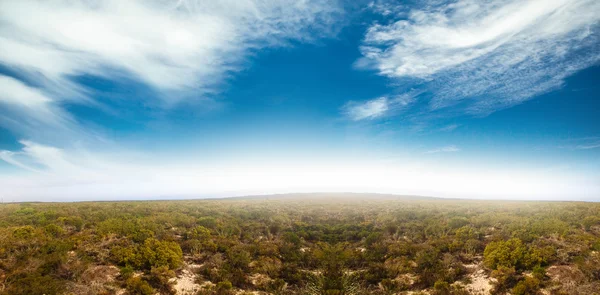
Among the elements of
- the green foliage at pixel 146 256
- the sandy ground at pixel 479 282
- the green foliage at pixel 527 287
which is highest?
the green foliage at pixel 146 256

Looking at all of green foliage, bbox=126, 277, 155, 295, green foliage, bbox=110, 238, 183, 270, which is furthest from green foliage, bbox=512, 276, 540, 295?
green foliage, bbox=110, 238, 183, 270

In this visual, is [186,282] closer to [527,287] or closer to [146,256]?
[146,256]

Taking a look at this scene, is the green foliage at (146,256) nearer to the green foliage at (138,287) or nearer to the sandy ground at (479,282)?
the green foliage at (138,287)

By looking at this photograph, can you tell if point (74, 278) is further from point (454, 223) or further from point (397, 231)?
point (454, 223)

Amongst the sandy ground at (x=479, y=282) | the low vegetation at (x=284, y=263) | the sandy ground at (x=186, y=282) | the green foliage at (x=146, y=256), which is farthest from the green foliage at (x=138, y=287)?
the sandy ground at (x=479, y=282)

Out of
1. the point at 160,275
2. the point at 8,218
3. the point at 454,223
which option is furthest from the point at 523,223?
the point at 8,218

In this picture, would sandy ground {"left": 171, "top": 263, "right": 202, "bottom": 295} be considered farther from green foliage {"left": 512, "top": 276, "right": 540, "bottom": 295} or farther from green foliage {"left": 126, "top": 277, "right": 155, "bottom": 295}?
green foliage {"left": 512, "top": 276, "right": 540, "bottom": 295}

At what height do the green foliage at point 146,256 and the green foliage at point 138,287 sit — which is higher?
the green foliage at point 146,256

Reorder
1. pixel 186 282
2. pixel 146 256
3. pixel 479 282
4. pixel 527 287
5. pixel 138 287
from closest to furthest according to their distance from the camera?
pixel 527 287 < pixel 138 287 < pixel 479 282 < pixel 186 282 < pixel 146 256

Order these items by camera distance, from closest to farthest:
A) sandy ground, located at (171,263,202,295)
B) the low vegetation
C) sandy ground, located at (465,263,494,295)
Answer: the low vegetation, sandy ground, located at (465,263,494,295), sandy ground, located at (171,263,202,295)

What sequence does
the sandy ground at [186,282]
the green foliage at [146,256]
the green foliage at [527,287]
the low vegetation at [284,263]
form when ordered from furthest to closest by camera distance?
the green foliage at [146,256]
the sandy ground at [186,282]
the low vegetation at [284,263]
the green foliage at [527,287]

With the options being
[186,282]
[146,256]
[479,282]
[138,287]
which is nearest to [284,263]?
[186,282]

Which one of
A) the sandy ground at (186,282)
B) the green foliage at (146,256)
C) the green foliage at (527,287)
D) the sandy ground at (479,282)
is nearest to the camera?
the green foliage at (527,287)
